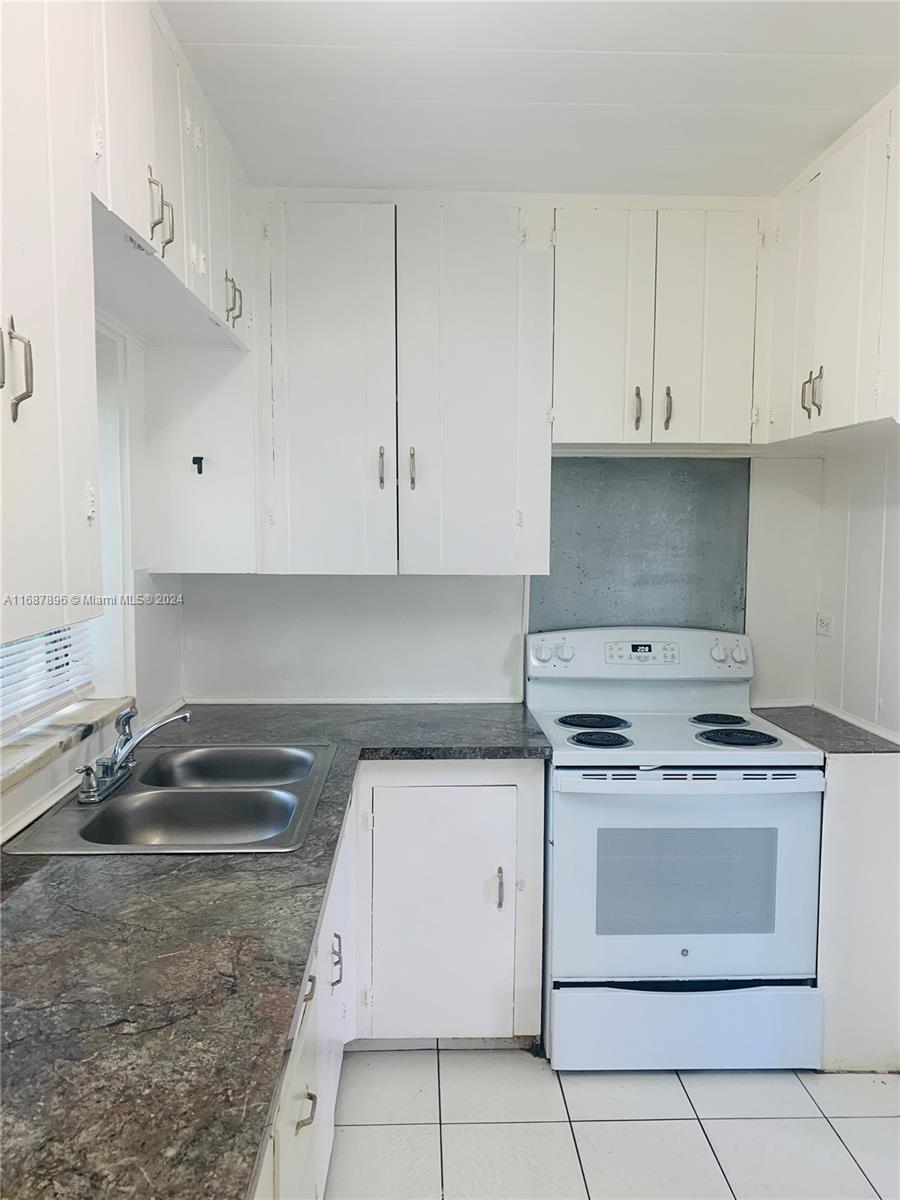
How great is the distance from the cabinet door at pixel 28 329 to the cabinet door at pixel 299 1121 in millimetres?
727

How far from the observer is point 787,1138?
1.96 metres

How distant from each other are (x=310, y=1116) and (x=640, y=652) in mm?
1709

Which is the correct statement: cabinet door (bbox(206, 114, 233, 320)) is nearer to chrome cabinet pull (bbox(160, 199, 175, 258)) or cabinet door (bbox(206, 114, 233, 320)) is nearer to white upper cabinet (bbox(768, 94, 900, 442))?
chrome cabinet pull (bbox(160, 199, 175, 258))

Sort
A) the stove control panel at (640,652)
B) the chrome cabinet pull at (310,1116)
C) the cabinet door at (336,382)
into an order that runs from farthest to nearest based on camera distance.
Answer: the stove control panel at (640,652)
the cabinet door at (336,382)
the chrome cabinet pull at (310,1116)

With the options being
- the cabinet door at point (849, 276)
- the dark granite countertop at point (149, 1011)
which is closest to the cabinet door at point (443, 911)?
the dark granite countertop at point (149, 1011)

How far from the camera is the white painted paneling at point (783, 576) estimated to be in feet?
8.84

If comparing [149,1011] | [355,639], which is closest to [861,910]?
[355,639]

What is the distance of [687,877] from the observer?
2.17 meters

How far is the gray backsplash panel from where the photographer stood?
8.77 feet

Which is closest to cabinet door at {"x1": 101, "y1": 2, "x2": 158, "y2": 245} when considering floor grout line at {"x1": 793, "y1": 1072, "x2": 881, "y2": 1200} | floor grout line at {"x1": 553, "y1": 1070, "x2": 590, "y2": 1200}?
floor grout line at {"x1": 553, "y1": 1070, "x2": 590, "y2": 1200}

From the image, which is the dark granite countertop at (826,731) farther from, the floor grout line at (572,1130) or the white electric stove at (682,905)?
the floor grout line at (572,1130)

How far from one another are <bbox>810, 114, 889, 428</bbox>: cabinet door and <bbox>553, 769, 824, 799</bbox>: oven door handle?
955mm

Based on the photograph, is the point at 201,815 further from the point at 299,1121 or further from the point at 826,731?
the point at 826,731

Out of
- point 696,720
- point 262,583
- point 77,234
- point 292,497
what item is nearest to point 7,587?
point 77,234
